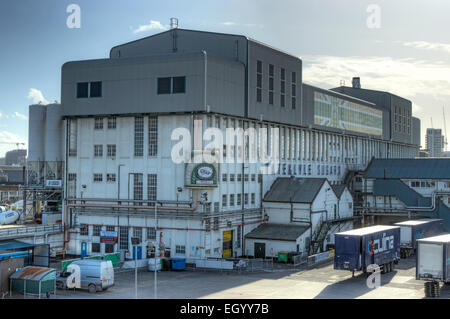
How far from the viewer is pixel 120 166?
2552 inches

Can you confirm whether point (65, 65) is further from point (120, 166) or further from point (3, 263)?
point (3, 263)

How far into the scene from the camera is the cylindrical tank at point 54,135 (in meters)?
71.5

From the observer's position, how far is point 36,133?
73500 mm

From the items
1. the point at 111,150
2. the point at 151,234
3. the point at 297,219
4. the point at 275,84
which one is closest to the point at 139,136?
the point at 111,150

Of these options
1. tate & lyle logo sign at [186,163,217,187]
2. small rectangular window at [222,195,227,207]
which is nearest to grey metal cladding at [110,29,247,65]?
tate & lyle logo sign at [186,163,217,187]

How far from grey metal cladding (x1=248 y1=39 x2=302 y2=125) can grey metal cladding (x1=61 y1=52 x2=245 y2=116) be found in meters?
2.00

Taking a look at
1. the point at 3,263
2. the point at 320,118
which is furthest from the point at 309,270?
the point at 320,118

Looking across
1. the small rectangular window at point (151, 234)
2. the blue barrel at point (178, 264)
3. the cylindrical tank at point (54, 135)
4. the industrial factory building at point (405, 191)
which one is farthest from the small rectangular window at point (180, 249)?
the industrial factory building at point (405, 191)

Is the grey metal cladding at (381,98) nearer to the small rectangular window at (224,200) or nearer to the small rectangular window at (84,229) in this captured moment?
the small rectangular window at (224,200)

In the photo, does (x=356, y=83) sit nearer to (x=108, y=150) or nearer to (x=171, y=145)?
(x=171, y=145)

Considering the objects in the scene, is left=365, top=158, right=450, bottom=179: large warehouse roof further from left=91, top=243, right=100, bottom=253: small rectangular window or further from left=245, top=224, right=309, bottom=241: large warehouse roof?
left=91, top=243, right=100, bottom=253: small rectangular window

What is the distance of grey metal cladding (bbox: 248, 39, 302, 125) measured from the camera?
6756cm

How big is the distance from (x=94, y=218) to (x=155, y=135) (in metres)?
12.1

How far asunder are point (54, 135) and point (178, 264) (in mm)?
25627
